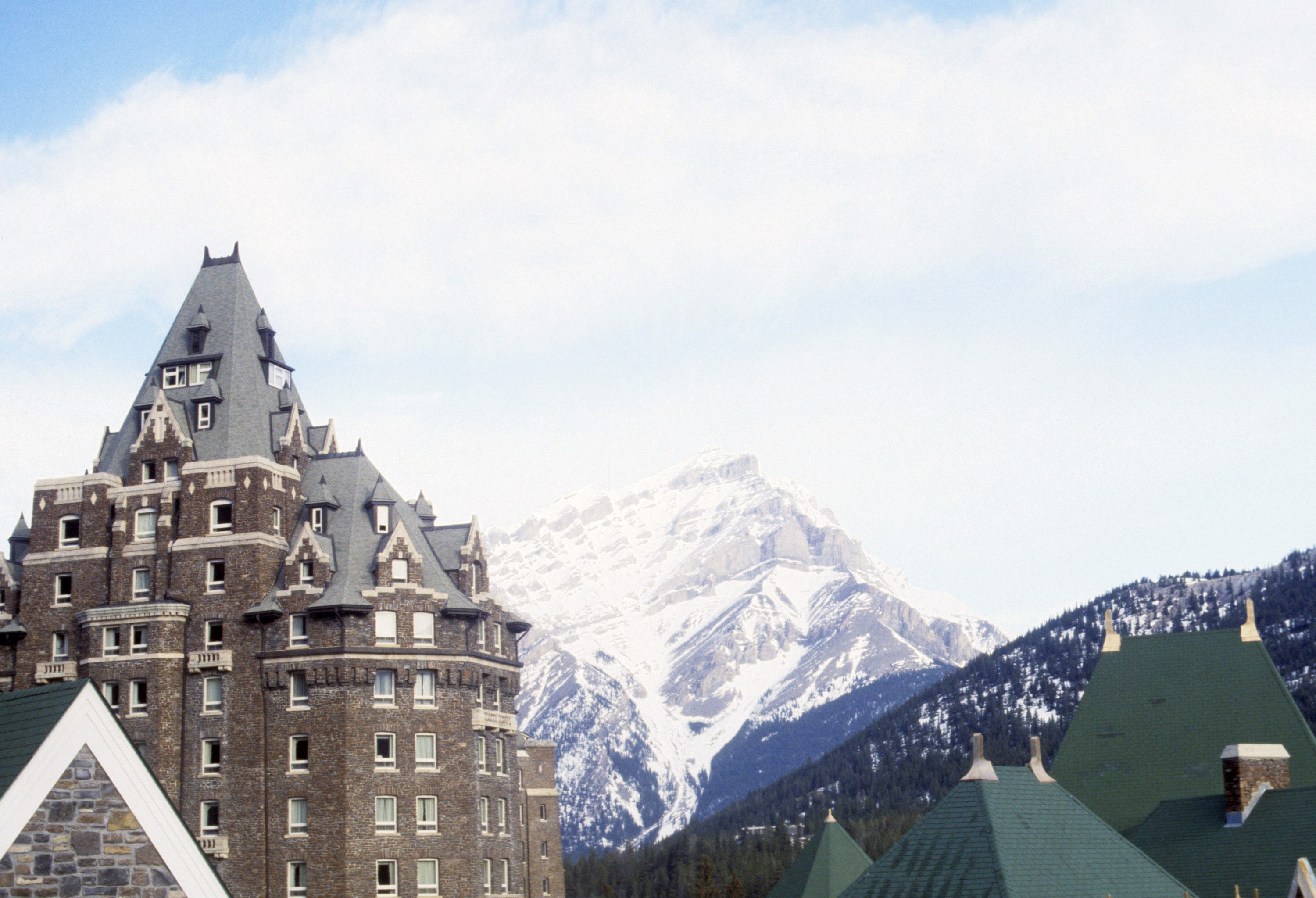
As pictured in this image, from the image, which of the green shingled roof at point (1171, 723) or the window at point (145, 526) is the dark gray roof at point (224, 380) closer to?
the window at point (145, 526)

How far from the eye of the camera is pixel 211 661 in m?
88.8

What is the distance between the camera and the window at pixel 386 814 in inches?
3361

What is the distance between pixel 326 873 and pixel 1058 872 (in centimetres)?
5064

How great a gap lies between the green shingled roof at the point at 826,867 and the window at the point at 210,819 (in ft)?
108

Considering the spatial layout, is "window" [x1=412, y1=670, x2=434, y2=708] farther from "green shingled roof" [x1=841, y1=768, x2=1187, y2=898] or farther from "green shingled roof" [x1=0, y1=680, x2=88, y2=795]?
"green shingled roof" [x1=0, y1=680, x2=88, y2=795]

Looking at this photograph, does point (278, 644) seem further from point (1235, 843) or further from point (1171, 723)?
point (1235, 843)

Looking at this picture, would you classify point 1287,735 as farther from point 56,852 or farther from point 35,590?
point 35,590

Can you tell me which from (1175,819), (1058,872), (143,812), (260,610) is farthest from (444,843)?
(143,812)

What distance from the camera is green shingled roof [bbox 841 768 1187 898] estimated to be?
43.9 metres

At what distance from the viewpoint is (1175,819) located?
6444 cm

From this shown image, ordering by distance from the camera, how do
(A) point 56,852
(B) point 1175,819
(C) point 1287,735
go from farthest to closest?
(C) point 1287,735 → (B) point 1175,819 → (A) point 56,852

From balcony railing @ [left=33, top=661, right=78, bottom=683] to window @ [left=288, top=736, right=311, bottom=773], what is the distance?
14684 millimetres

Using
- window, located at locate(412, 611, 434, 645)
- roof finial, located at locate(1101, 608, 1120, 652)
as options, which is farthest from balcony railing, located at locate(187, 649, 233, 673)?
roof finial, located at locate(1101, 608, 1120, 652)

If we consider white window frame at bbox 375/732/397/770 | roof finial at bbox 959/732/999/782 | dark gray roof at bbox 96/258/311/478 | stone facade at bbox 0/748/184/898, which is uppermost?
dark gray roof at bbox 96/258/311/478
